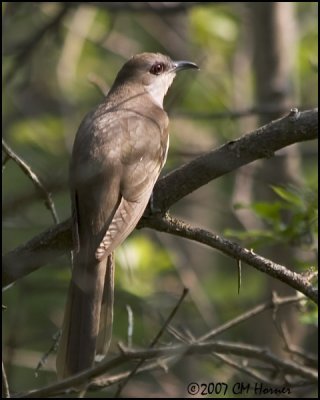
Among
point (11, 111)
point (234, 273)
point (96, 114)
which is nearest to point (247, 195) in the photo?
point (234, 273)

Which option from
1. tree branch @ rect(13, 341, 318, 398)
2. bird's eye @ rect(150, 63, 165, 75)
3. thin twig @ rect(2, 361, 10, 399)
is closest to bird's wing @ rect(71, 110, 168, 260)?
tree branch @ rect(13, 341, 318, 398)

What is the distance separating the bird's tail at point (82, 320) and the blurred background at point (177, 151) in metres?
1.19

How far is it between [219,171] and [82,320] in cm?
112

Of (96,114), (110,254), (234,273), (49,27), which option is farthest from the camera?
(234,273)

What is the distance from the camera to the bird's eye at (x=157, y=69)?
6.92 metres

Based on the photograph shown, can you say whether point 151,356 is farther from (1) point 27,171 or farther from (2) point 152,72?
(2) point 152,72

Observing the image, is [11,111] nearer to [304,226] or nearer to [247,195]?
[247,195]

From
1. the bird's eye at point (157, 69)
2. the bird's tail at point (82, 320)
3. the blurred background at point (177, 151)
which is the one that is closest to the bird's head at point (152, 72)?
the bird's eye at point (157, 69)

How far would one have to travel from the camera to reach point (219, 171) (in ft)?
14.2

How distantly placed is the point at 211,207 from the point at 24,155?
6.42 feet

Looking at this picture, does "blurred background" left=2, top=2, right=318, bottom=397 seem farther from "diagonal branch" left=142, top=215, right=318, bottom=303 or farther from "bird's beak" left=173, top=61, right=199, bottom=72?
"diagonal branch" left=142, top=215, right=318, bottom=303

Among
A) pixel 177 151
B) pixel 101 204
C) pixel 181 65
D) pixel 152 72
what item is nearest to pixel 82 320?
pixel 101 204

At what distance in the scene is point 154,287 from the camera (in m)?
8.35

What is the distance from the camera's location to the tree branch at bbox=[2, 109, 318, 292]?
4219 mm
